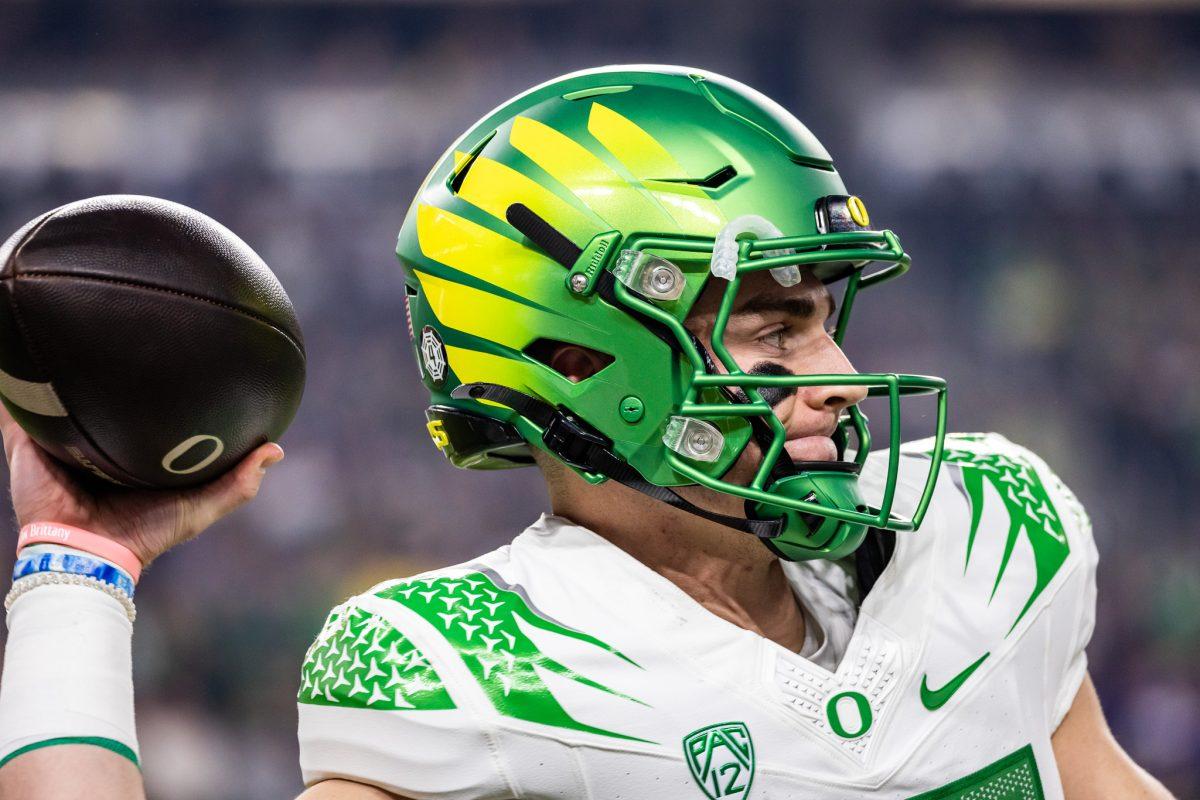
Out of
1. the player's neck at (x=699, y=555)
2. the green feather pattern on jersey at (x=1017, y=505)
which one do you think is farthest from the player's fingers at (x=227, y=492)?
the green feather pattern on jersey at (x=1017, y=505)

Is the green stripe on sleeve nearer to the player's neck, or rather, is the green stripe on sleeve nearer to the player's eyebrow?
the player's neck

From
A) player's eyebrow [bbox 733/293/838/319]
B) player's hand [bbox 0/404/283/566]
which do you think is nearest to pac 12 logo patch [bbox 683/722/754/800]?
player's eyebrow [bbox 733/293/838/319]

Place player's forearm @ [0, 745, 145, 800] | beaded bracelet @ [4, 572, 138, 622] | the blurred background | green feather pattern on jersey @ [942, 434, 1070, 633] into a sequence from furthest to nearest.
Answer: the blurred background
green feather pattern on jersey @ [942, 434, 1070, 633]
beaded bracelet @ [4, 572, 138, 622]
player's forearm @ [0, 745, 145, 800]

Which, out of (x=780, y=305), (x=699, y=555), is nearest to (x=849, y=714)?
(x=699, y=555)

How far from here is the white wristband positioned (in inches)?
44.4

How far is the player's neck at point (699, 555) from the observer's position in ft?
4.68

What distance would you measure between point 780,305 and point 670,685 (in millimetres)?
430

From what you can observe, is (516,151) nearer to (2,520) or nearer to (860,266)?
(860,266)

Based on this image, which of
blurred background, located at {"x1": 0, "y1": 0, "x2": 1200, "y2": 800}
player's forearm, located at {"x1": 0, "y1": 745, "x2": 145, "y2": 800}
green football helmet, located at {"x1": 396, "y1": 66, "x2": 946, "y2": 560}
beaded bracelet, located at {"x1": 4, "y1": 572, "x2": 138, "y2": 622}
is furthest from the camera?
blurred background, located at {"x1": 0, "y1": 0, "x2": 1200, "y2": 800}

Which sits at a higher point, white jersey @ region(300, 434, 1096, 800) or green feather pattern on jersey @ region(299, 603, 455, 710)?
white jersey @ region(300, 434, 1096, 800)

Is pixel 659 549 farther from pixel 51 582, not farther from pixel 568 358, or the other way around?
pixel 51 582

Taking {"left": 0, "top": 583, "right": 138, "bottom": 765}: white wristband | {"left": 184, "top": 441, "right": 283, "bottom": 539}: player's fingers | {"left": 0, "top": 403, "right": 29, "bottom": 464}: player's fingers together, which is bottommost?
{"left": 0, "top": 583, "right": 138, "bottom": 765}: white wristband

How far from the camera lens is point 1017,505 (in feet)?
5.12

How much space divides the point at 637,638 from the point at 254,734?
3.35 m
